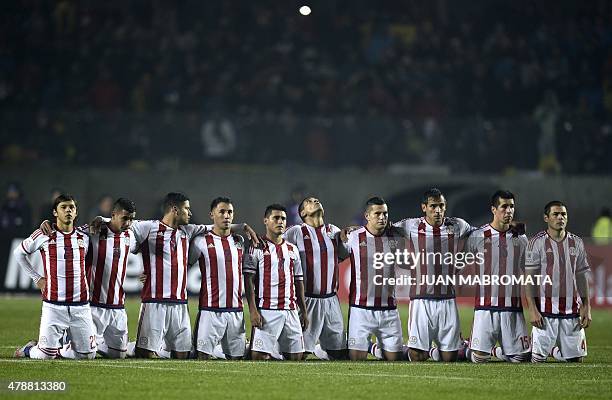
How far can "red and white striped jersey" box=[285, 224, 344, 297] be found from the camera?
12.4 meters

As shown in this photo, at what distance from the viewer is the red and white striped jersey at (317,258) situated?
40.7 feet

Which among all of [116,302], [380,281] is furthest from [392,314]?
[116,302]

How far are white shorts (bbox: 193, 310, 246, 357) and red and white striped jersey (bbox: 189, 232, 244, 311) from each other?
0.25 feet

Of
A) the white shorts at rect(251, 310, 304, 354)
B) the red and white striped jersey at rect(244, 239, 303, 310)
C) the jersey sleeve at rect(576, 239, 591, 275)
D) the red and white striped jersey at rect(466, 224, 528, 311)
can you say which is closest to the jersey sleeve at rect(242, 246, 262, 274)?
the red and white striped jersey at rect(244, 239, 303, 310)

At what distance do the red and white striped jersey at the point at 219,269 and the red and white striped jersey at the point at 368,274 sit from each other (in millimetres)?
1136

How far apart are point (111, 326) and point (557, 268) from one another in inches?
174

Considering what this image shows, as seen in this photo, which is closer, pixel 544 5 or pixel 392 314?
pixel 392 314

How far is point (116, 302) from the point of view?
1191 centimetres

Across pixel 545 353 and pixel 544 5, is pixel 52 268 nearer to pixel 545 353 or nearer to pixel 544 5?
pixel 545 353

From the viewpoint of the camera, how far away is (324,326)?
12.3 metres

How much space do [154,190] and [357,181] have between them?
3.69 meters

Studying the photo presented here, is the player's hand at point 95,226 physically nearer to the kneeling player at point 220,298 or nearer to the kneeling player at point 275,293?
the kneeling player at point 220,298

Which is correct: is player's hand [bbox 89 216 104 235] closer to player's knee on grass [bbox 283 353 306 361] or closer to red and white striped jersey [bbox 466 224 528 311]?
player's knee on grass [bbox 283 353 306 361]

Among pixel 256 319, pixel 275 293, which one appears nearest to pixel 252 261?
pixel 275 293
